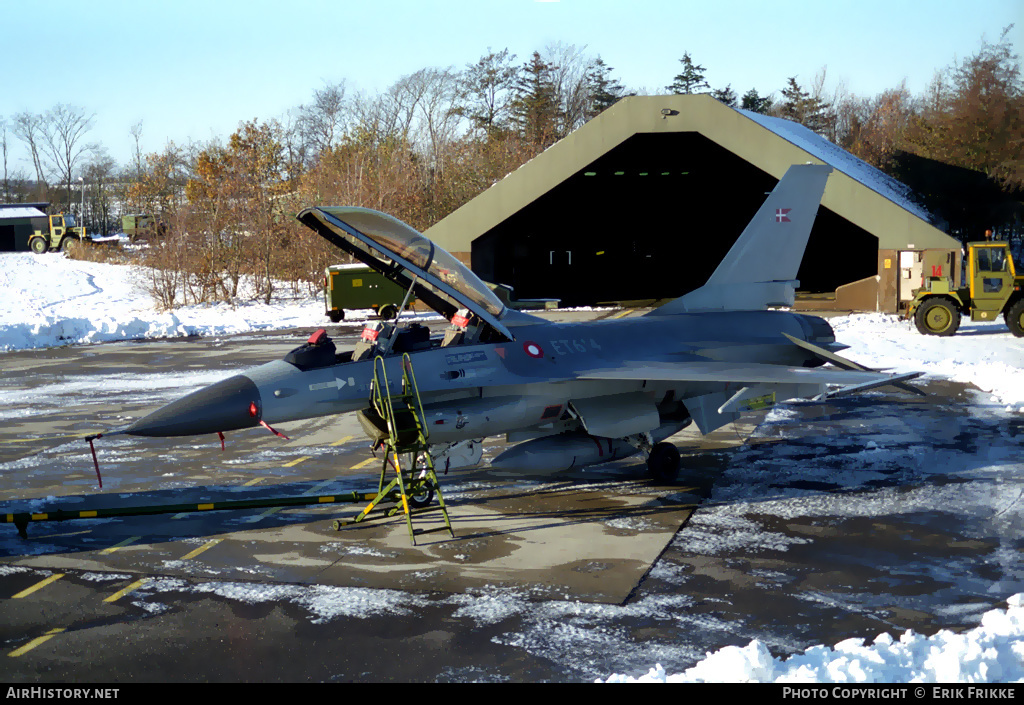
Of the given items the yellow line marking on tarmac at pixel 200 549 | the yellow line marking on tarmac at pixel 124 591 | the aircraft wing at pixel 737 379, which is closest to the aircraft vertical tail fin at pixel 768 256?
the aircraft wing at pixel 737 379

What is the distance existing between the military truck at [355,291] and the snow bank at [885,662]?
2807cm

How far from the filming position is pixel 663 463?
452 inches

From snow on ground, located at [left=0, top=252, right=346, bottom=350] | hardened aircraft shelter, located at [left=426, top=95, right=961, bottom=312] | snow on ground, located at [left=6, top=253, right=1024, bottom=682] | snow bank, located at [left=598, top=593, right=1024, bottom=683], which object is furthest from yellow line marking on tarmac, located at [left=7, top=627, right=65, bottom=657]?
hardened aircraft shelter, located at [left=426, top=95, right=961, bottom=312]

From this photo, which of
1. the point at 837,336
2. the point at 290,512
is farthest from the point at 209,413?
the point at 837,336

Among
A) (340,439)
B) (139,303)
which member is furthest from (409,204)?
(340,439)

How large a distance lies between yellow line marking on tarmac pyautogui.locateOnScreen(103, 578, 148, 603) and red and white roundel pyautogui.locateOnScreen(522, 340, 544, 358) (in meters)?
5.05

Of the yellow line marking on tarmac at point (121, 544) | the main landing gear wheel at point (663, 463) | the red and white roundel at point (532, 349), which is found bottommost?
the yellow line marking on tarmac at point (121, 544)

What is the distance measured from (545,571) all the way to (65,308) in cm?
3925

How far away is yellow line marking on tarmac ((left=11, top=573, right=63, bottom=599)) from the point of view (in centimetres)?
792

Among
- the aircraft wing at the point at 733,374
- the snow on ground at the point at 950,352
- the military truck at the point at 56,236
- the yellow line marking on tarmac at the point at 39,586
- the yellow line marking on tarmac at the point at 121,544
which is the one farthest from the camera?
the military truck at the point at 56,236

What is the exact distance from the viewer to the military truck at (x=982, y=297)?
82.7ft

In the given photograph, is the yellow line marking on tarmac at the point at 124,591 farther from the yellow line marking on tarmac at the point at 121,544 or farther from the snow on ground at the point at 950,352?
the snow on ground at the point at 950,352

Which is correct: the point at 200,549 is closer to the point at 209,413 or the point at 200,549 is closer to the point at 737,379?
the point at 209,413

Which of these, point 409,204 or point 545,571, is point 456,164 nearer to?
point 409,204
